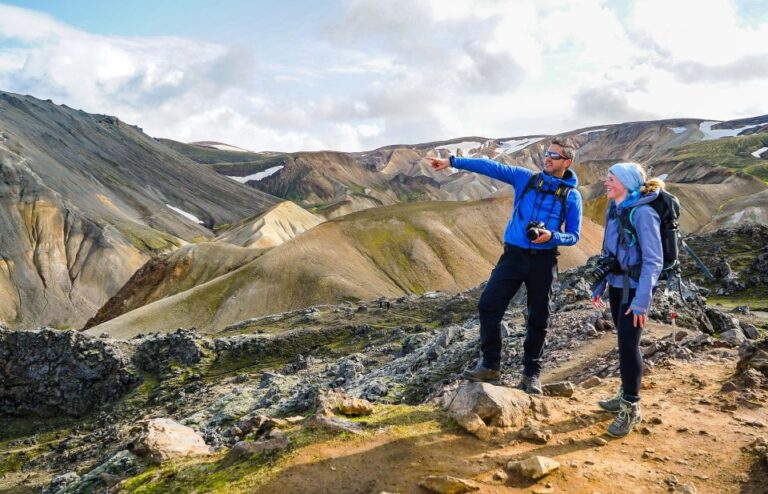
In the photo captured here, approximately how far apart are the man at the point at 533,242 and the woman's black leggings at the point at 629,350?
986 millimetres

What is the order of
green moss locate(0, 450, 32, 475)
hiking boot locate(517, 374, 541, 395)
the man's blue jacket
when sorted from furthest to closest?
green moss locate(0, 450, 32, 475), hiking boot locate(517, 374, 541, 395), the man's blue jacket

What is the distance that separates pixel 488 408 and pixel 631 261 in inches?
104

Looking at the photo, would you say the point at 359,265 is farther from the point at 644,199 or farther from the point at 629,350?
the point at 644,199

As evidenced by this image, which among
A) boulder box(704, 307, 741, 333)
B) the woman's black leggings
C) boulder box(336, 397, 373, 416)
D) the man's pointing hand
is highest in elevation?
the man's pointing hand

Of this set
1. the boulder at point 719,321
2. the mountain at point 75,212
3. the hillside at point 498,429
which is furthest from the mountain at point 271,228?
the hillside at point 498,429

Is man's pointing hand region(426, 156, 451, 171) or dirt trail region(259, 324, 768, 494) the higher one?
man's pointing hand region(426, 156, 451, 171)

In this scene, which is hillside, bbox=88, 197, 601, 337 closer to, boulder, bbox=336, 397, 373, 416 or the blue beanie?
boulder, bbox=336, 397, 373, 416

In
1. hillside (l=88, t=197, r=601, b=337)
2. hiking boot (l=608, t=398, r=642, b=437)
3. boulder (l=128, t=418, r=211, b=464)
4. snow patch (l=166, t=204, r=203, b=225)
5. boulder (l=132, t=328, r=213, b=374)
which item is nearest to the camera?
hiking boot (l=608, t=398, r=642, b=437)

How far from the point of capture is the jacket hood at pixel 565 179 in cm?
805

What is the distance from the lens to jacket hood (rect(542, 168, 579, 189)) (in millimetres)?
8045

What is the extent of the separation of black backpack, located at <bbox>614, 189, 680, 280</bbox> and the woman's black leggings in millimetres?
668

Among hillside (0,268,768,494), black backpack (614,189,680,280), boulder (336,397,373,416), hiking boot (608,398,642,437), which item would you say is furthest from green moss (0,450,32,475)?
black backpack (614,189,680,280)

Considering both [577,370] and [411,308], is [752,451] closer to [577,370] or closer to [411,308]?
[577,370]

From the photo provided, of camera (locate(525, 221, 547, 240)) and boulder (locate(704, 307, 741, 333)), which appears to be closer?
camera (locate(525, 221, 547, 240))
